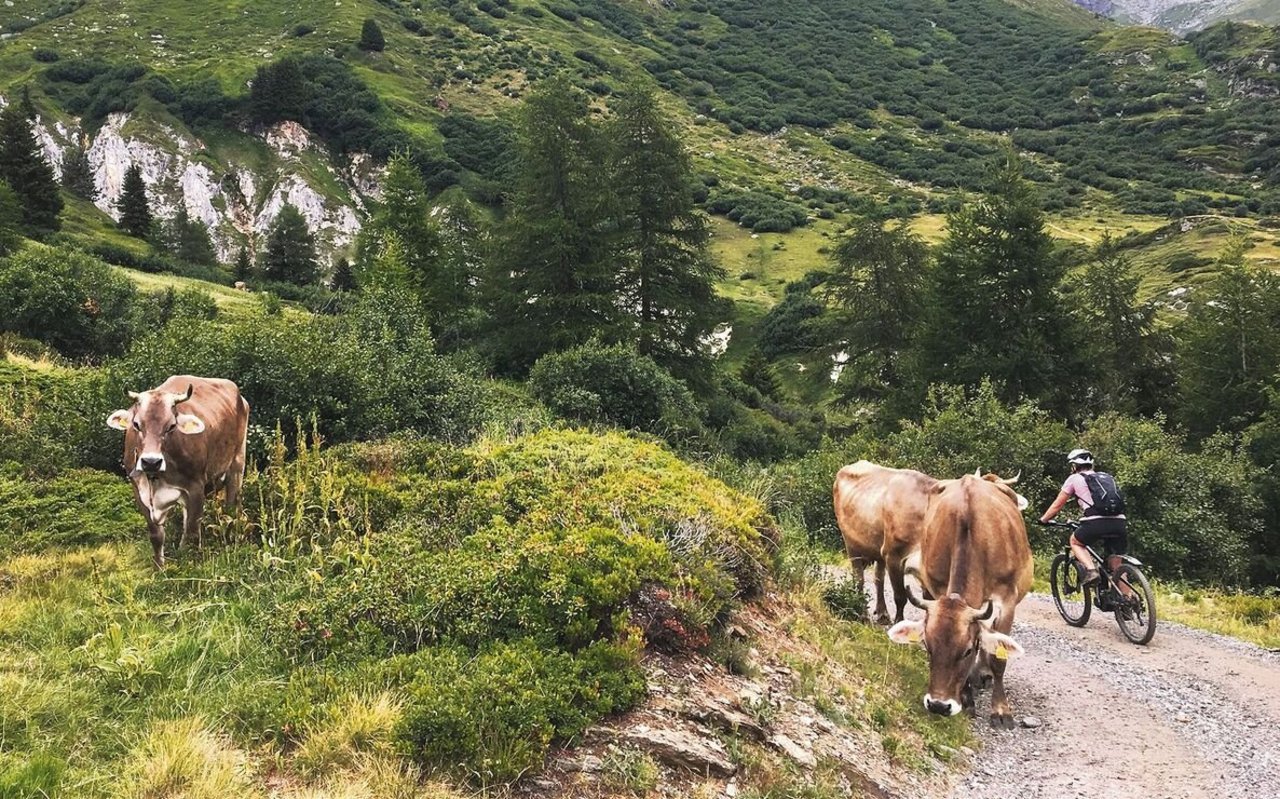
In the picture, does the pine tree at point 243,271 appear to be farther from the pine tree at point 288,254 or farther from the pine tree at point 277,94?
the pine tree at point 277,94

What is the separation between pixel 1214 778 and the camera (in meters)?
6.11

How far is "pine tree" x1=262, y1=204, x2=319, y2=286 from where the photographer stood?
200 feet

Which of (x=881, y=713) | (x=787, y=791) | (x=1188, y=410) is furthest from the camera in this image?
(x=1188, y=410)

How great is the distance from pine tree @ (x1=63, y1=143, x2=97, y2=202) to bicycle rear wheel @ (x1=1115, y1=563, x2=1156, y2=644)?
309 feet

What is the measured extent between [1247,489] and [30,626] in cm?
2618

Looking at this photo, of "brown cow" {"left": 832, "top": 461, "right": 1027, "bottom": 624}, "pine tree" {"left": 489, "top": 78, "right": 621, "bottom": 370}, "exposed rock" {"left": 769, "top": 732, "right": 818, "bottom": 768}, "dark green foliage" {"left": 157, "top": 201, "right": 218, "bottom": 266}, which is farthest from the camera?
"dark green foliage" {"left": 157, "top": 201, "right": 218, "bottom": 266}

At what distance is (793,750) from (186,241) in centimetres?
6965

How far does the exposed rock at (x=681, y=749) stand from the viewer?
15.3ft

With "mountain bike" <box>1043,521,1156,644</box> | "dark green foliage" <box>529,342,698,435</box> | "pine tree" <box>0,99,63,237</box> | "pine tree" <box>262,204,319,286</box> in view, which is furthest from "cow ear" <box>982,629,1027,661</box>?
"pine tree" <box>262,204,319,286</box>

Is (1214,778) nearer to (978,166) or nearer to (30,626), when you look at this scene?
(30,626)

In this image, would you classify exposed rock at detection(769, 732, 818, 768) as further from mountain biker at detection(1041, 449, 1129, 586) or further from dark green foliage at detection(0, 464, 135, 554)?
dark green foliage at detection(0, 464, 135, 554)

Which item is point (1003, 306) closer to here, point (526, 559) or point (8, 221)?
point (526, 559)

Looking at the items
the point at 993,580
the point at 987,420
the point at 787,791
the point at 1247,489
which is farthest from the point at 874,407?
the point at 787,791

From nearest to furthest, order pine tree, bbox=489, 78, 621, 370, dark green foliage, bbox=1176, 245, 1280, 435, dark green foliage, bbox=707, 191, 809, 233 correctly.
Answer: dark green foliage, bbox=1176, 245, 1280, 435, pine tree, bbox=489, 78, 621, 370, dark green foliage, bbox=707, 191, 809, 233
